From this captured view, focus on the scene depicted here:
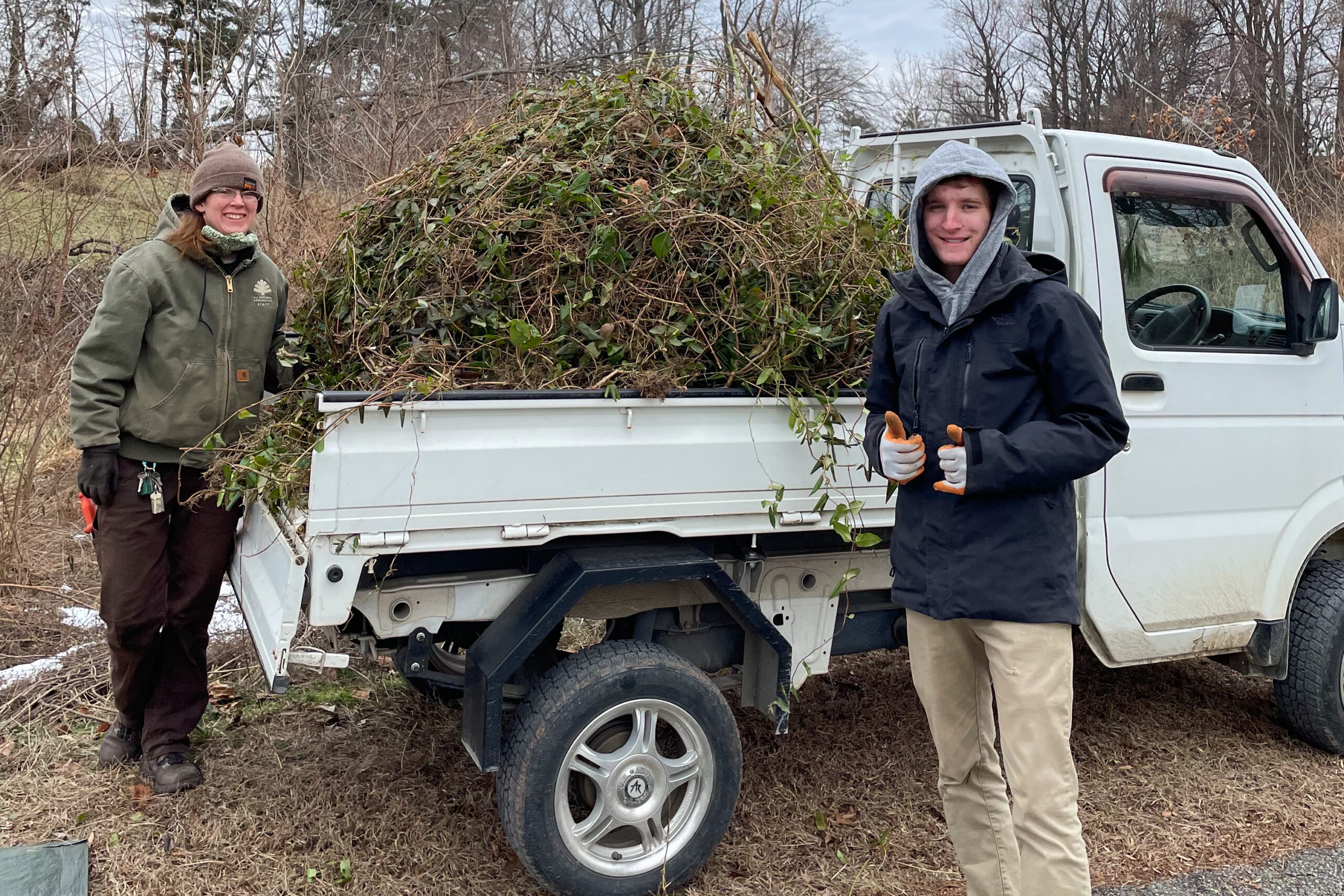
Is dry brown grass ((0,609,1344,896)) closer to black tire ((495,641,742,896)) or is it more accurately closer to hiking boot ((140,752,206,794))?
hiking boot ((140,752,206,794))

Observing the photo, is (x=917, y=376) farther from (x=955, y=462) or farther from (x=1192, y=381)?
(x=1192, y=381)

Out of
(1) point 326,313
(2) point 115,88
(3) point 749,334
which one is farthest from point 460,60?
(3) point 749,334

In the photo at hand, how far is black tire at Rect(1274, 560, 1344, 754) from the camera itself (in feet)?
12.7

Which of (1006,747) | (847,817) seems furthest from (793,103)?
(847,817)

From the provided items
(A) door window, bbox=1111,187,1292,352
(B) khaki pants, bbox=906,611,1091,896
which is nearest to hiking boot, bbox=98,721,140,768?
(B) khaki pants, bbox=906,611,1091,896

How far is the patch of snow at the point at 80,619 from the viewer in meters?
4.87

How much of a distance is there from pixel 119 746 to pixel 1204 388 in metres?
4.21

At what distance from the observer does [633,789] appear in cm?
293

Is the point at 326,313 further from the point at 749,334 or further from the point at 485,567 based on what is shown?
the point at 749,334

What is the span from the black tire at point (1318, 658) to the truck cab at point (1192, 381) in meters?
0.12

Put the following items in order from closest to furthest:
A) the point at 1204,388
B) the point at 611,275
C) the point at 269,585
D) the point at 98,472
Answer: the point at 269,585
the point at 611,275
the point at 98,472
the point at 1204,388

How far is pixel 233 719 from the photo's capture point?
4.12 meters

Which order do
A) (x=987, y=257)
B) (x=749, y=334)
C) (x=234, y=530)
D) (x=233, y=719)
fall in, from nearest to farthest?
(x=987, y=257) < (x=749, y=334) < (x=234, y=530) < (x=233, y=719)

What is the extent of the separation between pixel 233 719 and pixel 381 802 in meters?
1.02
